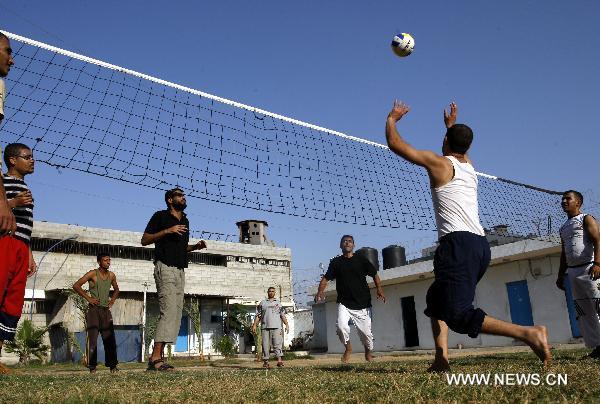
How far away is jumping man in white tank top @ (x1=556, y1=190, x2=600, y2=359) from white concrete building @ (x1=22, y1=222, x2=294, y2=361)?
23.7m

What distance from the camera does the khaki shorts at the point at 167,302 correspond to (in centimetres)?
684

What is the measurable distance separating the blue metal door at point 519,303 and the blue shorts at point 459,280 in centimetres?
1649

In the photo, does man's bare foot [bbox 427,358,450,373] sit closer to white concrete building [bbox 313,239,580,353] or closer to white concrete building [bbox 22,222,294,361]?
white concrete building [bbox 313,239,580,353]

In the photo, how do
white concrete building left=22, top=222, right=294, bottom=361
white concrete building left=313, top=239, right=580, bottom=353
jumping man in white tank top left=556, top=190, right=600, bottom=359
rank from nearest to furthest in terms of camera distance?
jumping man in white tank top left=556, top=190, right=600, bottom=359
white concrete building left=313, top=239, right=580, bottom=353
white concrete building left=22, top=222, right=294, bottom=361

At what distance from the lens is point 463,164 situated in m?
4.63

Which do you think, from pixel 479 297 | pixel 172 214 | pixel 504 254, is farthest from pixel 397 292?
pixel 172 214

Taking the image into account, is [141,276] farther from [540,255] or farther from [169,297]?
[169,297]

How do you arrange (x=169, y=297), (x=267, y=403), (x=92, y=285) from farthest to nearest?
(x=92, y=285), (x=169, y=297), (x=267, y=403)

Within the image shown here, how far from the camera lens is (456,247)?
4.21 meters

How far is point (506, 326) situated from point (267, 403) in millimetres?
2128

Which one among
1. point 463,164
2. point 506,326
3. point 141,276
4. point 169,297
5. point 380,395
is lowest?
point 380,395

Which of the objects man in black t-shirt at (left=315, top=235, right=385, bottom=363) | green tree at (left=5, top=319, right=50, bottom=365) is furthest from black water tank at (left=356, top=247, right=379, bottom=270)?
man in black t-shirt at (left=315, top=235, right=385, bottom=363)

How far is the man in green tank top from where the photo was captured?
7.91 meters

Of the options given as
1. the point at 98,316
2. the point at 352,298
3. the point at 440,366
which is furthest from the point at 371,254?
the point at 440,366
